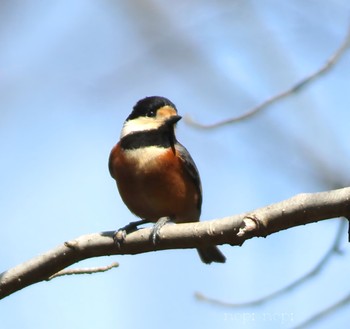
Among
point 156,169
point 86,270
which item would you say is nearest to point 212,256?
point 156,169

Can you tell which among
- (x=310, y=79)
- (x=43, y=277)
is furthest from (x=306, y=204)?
(x=43, y=277)

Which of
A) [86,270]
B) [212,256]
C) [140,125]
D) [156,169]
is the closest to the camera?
[86,270]

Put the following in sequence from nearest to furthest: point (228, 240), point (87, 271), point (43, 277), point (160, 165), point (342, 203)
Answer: point (342, 203)
point (228, 240)
point (43, 277)
point (87, 271)
point (160, 165)

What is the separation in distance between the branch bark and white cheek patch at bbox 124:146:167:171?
55.9 inches

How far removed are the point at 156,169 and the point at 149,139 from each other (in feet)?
0.93

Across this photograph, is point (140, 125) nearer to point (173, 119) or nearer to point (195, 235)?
point (173, 119)

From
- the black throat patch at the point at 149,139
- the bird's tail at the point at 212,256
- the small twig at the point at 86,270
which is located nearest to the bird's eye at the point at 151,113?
the black throat patch at the point at 149,139

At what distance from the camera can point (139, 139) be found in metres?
5.18

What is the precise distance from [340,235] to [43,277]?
1.72 metres

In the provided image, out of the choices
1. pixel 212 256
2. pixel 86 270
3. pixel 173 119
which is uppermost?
pixel 173 119

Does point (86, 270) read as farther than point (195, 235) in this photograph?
Yes

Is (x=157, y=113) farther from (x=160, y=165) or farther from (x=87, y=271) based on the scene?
(x=87, y=271)

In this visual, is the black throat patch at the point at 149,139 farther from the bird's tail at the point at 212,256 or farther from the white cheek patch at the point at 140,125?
the bird's tail at the point at 212,256

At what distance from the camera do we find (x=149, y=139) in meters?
5.17
